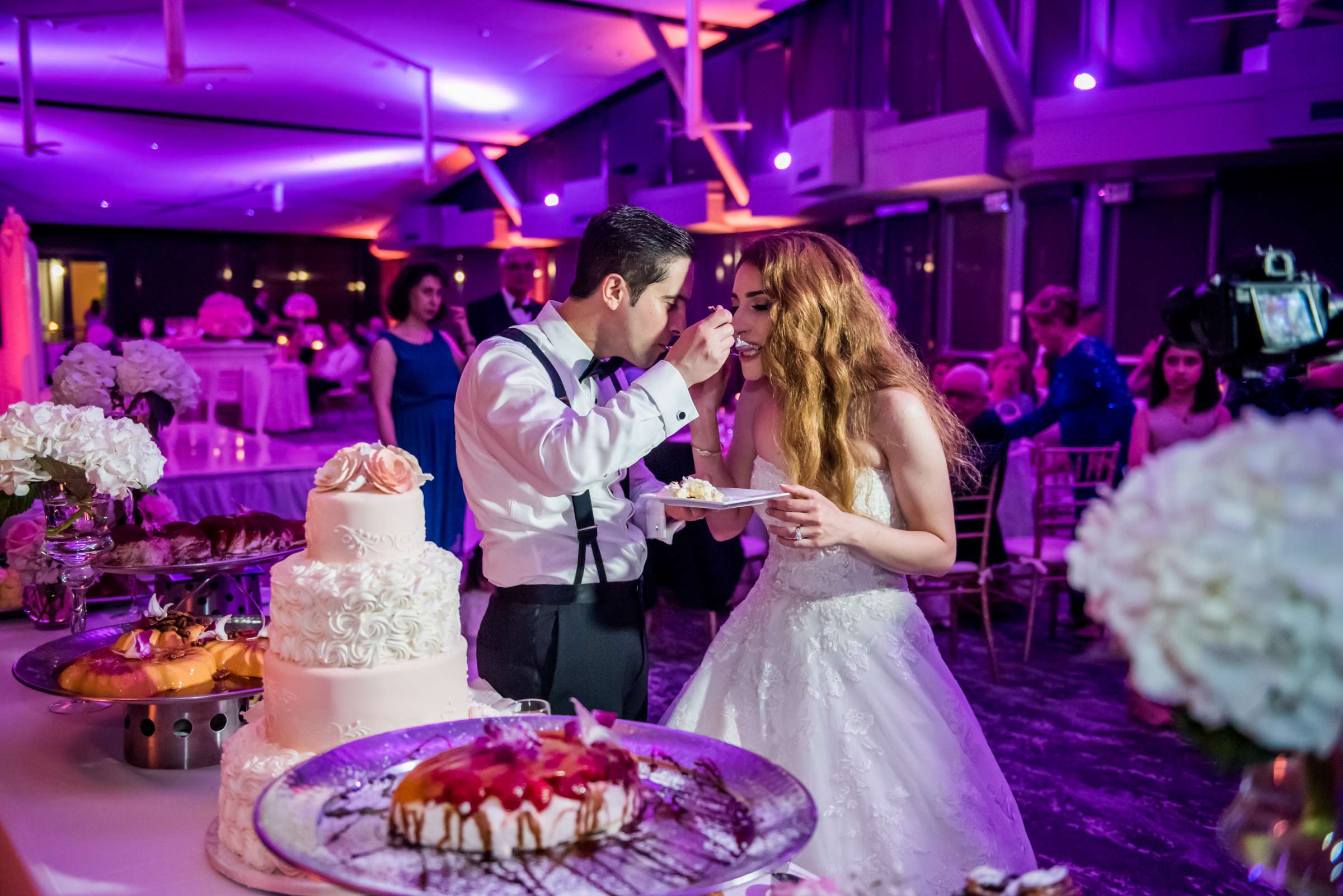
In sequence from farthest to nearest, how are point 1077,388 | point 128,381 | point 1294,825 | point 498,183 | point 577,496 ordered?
point 498,183 → point 1077,388 → point 128,381 → point 577,496 → point 1294,825

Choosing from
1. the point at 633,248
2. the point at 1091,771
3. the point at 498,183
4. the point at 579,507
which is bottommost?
the point at 1091,771

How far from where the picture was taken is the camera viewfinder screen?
955mm

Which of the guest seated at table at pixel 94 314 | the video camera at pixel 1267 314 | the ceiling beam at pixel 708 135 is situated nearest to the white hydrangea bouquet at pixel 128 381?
the video camera at pixel 1267 314

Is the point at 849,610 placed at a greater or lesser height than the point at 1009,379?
lesser

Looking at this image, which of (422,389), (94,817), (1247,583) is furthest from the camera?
(422,389)

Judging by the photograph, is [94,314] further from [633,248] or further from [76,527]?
[633,248]

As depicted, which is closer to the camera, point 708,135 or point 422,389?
point 422,389

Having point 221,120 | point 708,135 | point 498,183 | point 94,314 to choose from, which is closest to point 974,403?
point 708,135

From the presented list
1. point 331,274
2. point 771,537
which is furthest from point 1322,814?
point 331,274

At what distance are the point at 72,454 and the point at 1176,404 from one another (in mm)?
4790

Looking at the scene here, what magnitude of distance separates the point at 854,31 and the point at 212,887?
12.2 meters

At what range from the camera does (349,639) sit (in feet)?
4.57

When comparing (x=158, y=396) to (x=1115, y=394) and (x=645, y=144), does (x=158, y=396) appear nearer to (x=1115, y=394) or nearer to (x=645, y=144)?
(x=1115, y=394)

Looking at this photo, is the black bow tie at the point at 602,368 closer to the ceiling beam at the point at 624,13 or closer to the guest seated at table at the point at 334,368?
the ceiling beam at the point at 624,13
